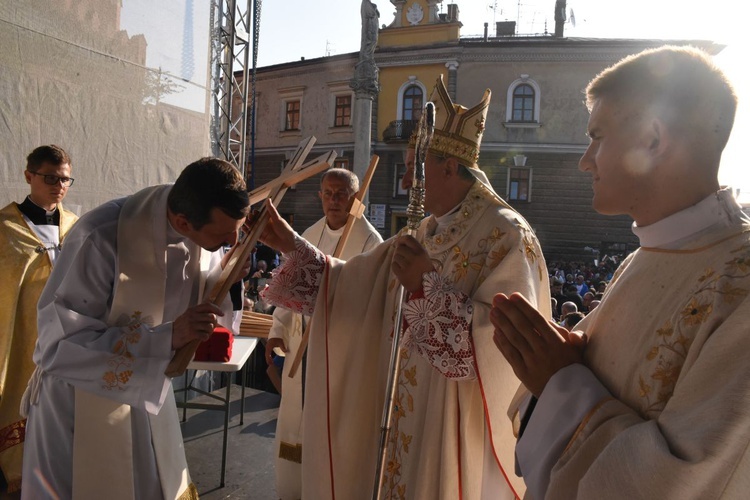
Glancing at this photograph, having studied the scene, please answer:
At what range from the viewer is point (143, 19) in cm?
571

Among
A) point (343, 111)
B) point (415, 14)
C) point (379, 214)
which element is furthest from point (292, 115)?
point (379, 214)

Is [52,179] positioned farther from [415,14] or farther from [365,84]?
[415,14]

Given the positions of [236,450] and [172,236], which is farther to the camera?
[236,450]

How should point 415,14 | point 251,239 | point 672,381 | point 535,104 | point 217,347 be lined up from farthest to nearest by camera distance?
point 415,14, point 535,104, point 217,347, point 251,239, point 672,381

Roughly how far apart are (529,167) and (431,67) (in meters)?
6.47

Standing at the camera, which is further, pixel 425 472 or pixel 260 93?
pixel 260 93

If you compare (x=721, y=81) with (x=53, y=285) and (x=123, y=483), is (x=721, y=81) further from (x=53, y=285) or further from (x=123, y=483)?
(x=123, y=483)

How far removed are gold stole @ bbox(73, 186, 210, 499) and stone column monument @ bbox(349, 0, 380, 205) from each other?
1831 centimetres

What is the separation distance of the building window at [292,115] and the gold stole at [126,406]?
88.7 feet

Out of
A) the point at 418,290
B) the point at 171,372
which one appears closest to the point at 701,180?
the point at 418,290

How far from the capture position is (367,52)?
21297 millimetres

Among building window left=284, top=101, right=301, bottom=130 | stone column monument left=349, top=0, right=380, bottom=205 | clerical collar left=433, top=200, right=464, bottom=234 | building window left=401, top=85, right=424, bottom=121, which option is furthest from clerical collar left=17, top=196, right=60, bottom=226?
building window left=284, top=101, right=301, bottom=130

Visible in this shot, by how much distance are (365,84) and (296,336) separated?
18.3 m

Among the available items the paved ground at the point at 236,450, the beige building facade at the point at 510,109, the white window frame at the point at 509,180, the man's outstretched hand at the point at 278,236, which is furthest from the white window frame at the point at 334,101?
the man's outstretched hand at the point at 278,236
